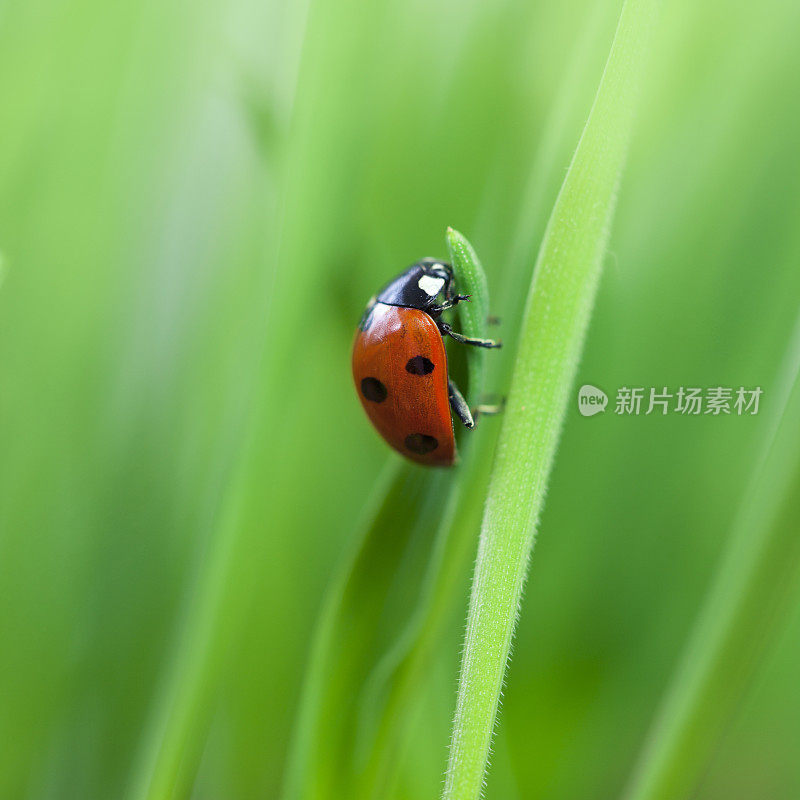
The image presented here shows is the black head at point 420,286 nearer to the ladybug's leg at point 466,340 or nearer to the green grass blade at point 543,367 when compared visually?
the ladybug's leg at point 466,340

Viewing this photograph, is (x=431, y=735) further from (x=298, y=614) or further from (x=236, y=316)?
(x=236, y=316)

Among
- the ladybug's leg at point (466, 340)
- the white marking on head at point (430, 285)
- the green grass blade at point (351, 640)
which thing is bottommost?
the green grass blade at point (351, 640)

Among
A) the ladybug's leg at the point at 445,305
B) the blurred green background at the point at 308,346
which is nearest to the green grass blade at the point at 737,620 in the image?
the blurred green background at the point at 308,346

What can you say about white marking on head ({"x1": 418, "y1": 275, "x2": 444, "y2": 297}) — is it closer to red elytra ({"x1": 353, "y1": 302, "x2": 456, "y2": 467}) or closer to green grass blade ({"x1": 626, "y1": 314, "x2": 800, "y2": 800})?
red elytra ({"x1": 353, "y1": 302, "x2": 456, "y2": 467})

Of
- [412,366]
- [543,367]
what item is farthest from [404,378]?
[543,367]

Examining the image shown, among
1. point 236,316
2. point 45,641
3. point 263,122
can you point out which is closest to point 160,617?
point 45,641

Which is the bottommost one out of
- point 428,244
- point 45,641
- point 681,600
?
point 45,641

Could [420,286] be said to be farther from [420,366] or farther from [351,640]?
[351,640]
